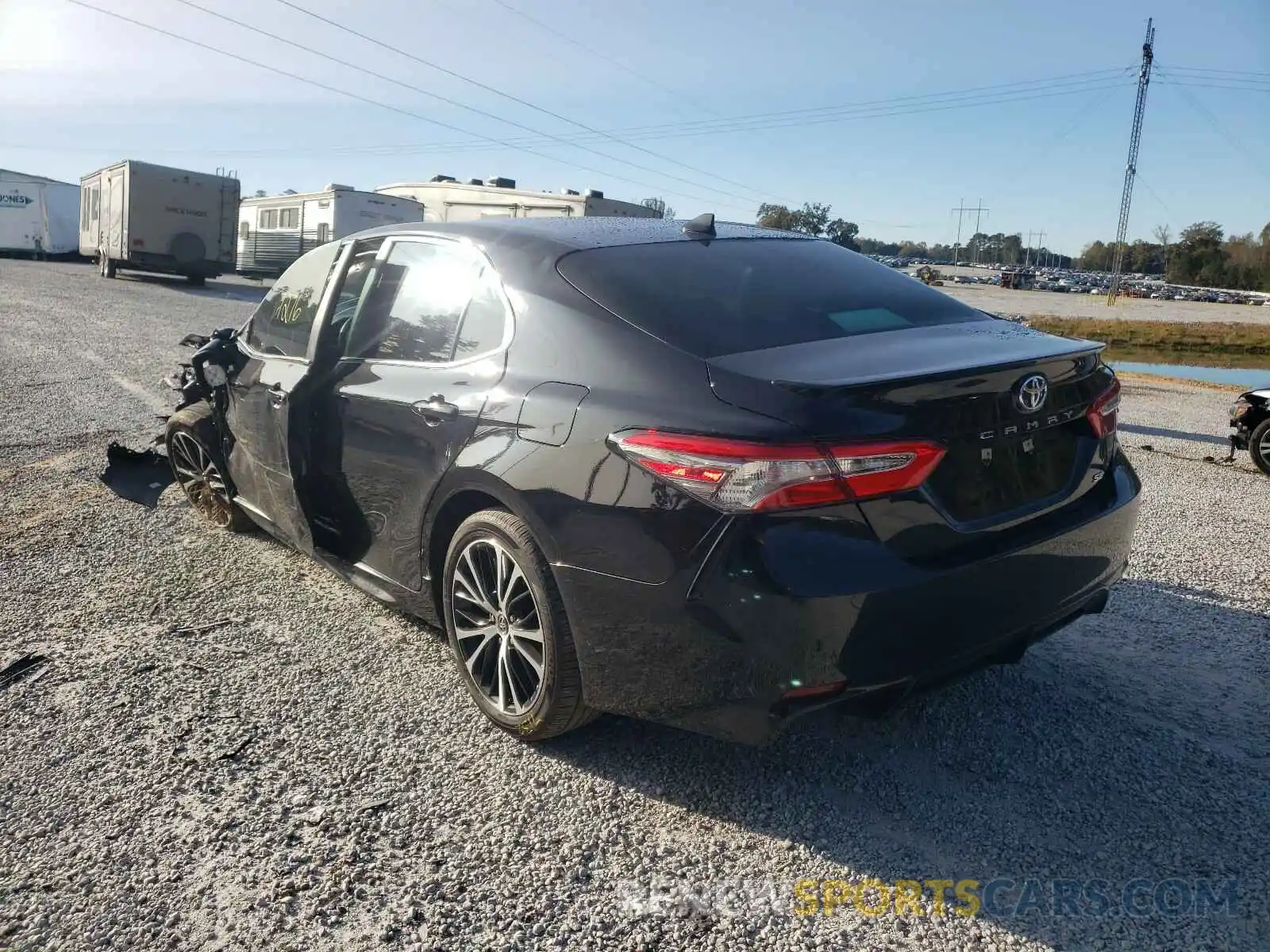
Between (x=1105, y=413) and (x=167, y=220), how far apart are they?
29.6m

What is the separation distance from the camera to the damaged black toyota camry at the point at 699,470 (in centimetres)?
242

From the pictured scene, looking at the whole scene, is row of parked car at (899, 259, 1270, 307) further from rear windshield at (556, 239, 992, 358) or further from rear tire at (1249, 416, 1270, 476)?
rear windshield at (556, 239, 992, 358)

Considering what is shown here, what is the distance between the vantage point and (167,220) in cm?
Result: 2766

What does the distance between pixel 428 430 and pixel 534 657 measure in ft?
2.85

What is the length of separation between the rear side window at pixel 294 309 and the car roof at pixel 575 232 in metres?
0.38

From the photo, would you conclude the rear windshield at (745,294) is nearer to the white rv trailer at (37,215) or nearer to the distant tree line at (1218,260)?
the white rv trailer at (37,215)

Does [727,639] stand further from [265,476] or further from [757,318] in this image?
[265,476]

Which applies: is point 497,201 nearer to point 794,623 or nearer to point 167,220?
point 167,220

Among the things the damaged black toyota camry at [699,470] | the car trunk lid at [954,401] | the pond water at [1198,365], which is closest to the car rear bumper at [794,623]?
the damaged black toyota camry at [699,470]

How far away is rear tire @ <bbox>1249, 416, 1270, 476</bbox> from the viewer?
7.81 m

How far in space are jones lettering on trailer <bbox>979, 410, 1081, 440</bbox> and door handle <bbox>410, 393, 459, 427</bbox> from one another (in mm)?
1669

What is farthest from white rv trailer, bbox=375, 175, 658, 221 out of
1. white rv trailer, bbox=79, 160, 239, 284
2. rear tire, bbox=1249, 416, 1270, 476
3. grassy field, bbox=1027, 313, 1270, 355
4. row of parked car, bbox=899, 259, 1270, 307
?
row of parked car, bbox=899, 259, 1270, 307

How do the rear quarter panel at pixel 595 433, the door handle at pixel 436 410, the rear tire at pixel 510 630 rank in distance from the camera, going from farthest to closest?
the door handle at pixel 436 410 < the rear tire at pixel 510 630 < the rear quarter panel at pixel 595 433

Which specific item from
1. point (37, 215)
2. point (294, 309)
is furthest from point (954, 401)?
point (37, 215)
